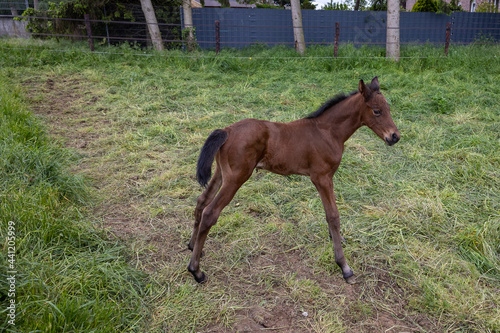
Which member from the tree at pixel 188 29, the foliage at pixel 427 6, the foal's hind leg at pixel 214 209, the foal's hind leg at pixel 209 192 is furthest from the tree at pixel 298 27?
the foal's hind leg at pixel 214 209

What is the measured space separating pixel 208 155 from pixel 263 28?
1518 cm

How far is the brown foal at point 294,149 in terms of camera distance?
113 inches

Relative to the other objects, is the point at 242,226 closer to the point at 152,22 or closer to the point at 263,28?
the point at 152,22

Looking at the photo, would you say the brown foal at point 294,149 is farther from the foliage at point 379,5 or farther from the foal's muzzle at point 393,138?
the foliage at point 379,5

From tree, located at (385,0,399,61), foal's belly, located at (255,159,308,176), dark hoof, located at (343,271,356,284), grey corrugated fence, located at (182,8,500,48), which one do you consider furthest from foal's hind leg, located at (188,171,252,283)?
grey corrugated fence, located at (182,8,500,48)

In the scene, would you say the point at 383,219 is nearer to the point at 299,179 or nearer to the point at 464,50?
the point at 299,179

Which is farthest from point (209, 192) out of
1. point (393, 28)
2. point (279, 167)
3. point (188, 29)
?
point (188, 29)

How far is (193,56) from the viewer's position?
37.5 ft

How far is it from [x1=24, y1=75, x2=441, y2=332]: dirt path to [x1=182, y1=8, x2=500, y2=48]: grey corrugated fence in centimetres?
1200

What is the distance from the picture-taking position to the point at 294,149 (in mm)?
3117

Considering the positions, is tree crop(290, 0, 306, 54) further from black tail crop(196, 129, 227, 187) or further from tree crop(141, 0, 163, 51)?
black tail crop(196, 129, 227, 187)

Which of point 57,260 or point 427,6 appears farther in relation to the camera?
point 427,6

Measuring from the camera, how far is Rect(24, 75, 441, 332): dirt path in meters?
2.56

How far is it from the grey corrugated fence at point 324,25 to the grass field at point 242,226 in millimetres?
9697
